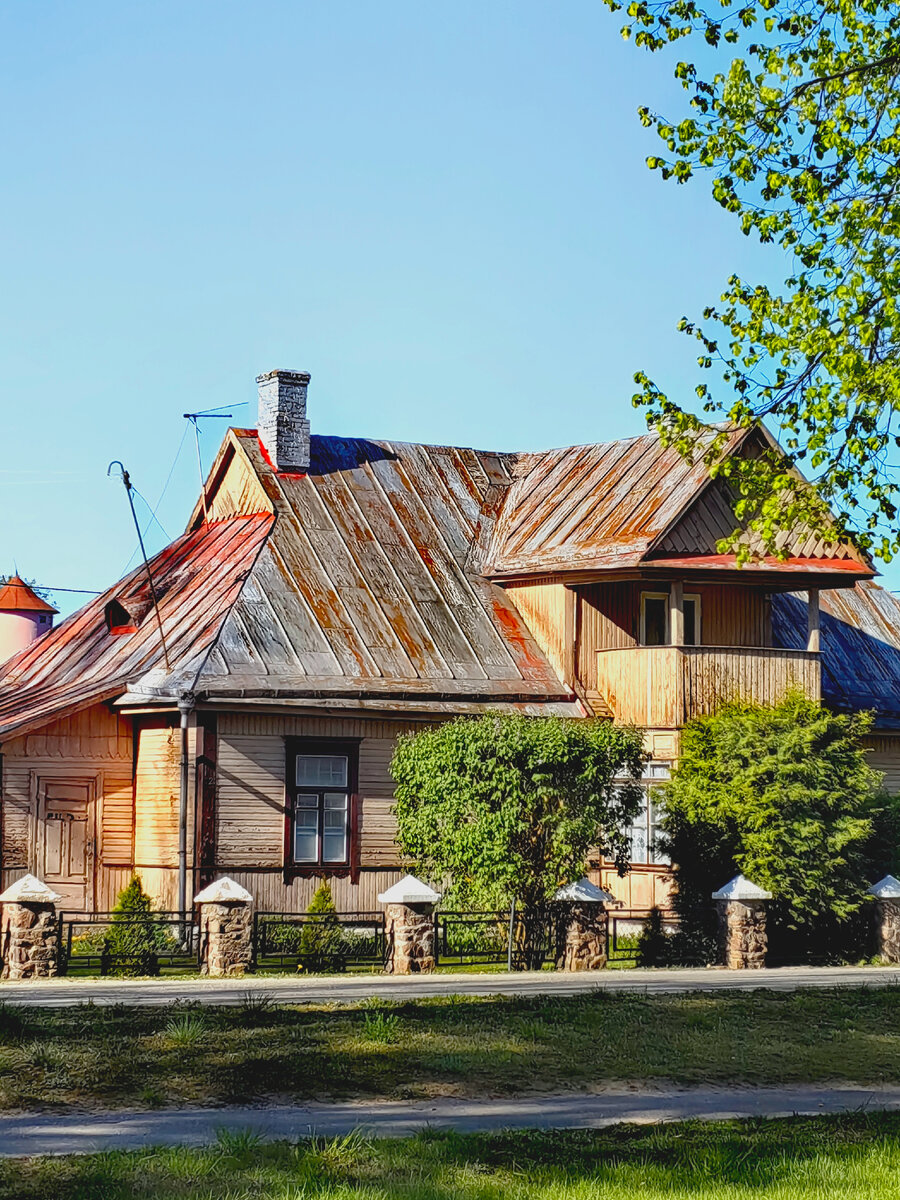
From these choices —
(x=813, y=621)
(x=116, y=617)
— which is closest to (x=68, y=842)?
(x=116, y=617)

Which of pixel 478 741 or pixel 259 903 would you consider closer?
pixel 478 741

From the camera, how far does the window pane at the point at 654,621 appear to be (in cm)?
3030

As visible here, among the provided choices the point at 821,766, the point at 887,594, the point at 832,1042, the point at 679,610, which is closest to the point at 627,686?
the point at 679,610

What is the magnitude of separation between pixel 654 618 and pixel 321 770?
24.1ft

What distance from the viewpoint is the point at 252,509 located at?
1216 inches

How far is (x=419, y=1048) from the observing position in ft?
42.3

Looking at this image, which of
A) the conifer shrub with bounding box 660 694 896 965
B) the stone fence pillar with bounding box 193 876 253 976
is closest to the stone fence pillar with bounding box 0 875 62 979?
the stone fence pillar with bounding box 193 876 253 976

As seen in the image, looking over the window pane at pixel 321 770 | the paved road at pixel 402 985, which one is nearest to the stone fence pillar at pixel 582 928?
the paved road at pixel 402 985

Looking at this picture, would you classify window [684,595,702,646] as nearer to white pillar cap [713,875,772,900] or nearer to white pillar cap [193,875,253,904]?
white pillar cap [713,875,772,900]

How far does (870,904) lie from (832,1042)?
34.7ft

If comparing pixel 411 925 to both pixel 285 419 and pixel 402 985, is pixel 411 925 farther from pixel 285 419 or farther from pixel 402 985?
pixel 285 419

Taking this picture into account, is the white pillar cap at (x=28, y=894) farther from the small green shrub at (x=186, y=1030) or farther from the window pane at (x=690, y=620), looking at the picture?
the window pane at (x=690, y=620)

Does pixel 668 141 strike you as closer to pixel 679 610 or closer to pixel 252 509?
pixel 679 610

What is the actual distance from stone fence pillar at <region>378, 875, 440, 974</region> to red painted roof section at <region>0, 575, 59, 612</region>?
3251cm
